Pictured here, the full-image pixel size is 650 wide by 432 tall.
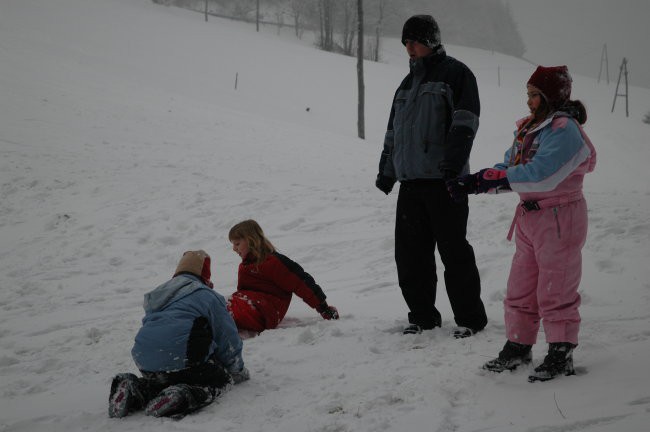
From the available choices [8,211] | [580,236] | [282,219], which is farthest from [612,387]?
[8,211]

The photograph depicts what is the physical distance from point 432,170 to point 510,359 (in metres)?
1.39

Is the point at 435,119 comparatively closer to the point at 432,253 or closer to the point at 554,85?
the point at 554,85

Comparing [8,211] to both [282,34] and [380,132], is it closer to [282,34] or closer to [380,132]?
[380,132]

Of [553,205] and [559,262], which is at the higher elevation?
[553,205]

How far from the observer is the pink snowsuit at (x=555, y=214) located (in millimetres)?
2648

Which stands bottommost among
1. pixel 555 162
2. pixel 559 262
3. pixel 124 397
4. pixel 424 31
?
pixel 124 397

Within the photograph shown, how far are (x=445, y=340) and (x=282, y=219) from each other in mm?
4661

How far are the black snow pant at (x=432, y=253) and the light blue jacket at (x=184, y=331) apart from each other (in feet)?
4.66

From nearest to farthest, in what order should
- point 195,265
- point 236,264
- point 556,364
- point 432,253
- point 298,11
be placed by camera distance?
point 556,364, point 195,265, point 432,253, point 236,264, point 298,11

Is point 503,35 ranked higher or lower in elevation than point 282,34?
higher

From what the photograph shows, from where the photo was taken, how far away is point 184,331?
119 inches

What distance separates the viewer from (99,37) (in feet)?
93.6

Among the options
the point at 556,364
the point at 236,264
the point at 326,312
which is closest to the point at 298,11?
the point at 236,264

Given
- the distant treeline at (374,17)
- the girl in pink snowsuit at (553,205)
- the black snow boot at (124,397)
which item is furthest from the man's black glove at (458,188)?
the distant treeline at (374,17)
